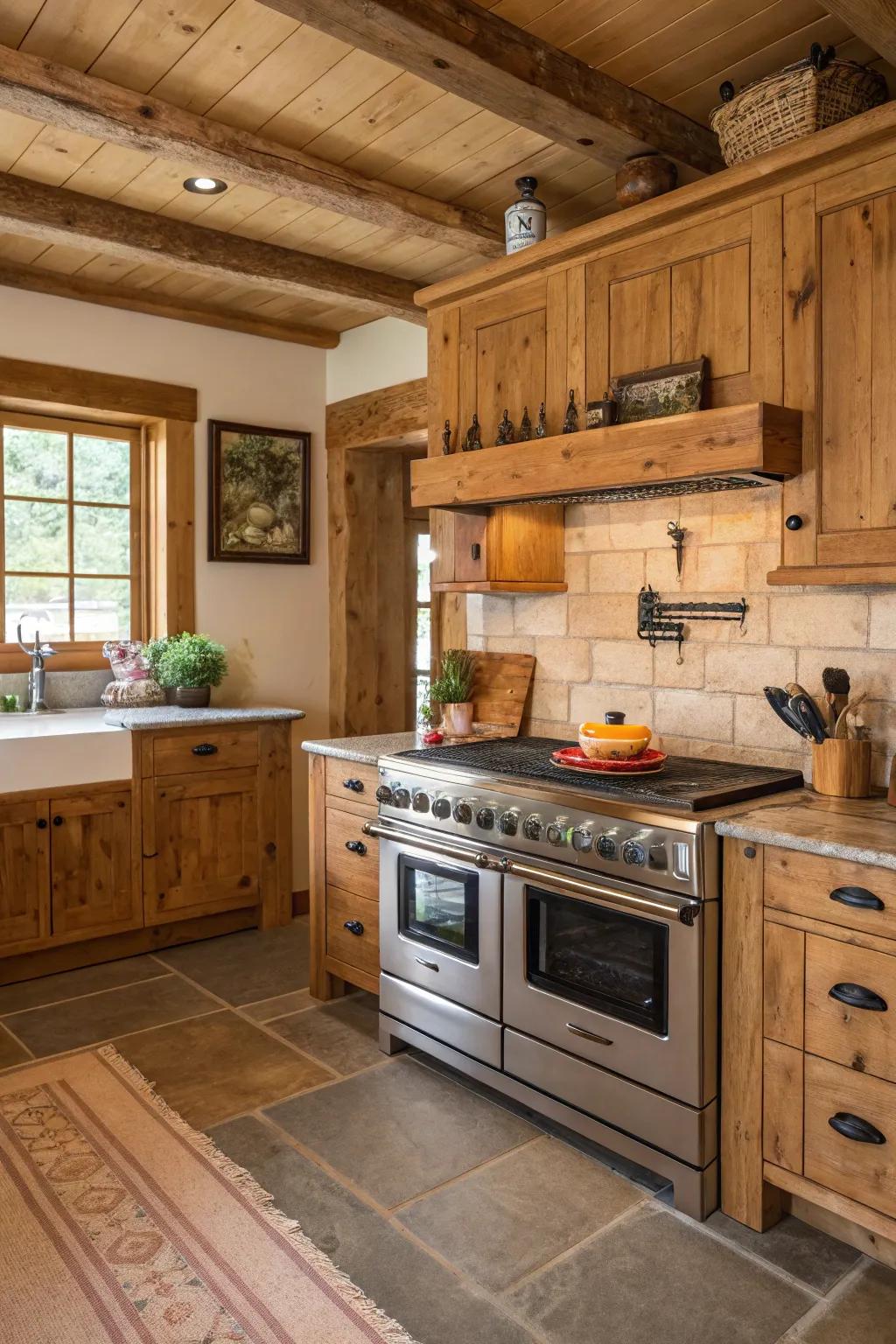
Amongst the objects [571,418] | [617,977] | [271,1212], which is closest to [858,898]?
[617,977]

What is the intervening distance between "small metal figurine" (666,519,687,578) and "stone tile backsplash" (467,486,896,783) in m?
0.02

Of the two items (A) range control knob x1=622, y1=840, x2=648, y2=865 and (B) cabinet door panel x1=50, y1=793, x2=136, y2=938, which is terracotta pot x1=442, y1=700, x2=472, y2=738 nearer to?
(A) range control knob x1=622, y1=840, x2=648, y2=865

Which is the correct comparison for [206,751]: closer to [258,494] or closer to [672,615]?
[258,494]

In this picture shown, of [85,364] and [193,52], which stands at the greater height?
[193,52]

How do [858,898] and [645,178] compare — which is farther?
[645,178]

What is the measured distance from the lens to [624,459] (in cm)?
263

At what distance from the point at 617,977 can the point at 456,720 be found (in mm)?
1258

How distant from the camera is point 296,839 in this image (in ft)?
16.1

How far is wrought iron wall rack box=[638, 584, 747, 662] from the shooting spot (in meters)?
2.90

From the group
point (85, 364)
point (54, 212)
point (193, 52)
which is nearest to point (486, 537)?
point (193, 52)

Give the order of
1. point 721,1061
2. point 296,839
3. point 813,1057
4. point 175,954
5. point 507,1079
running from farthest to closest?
1. point 296,839
2. point 175,954
3. point 507,1079
4. point 721,1061
5. point 813,1057

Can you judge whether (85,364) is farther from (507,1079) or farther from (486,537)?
(507,1079)

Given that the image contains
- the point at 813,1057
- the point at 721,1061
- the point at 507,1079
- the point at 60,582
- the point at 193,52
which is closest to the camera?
the point at 813,1057

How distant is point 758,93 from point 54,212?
7.31 ft
